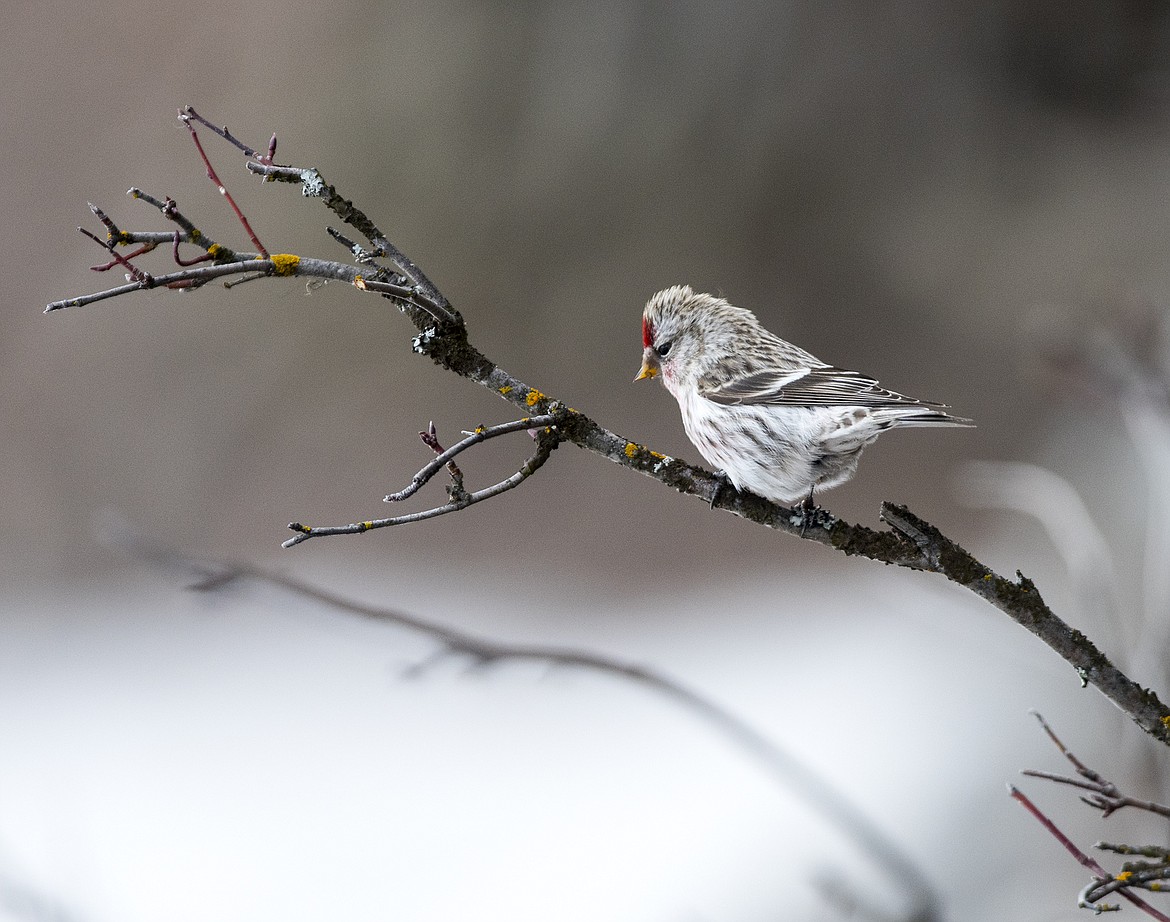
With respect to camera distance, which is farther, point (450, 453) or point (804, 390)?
point (804, 390)

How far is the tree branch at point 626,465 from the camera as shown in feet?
3.90

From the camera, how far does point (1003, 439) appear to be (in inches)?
221

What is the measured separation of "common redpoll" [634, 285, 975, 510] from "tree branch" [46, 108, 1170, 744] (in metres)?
0.16

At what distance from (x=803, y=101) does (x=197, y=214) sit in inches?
141

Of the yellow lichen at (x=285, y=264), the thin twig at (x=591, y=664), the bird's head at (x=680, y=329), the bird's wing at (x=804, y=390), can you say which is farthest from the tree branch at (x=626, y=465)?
the bird's head at (x=680, y=329)

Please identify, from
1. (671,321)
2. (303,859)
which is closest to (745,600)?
(303,859)

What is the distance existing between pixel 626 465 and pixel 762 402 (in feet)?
1.82

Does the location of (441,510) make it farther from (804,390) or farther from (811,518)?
(804,390)

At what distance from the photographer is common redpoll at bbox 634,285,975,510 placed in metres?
1.68

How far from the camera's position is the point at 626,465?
1.42m

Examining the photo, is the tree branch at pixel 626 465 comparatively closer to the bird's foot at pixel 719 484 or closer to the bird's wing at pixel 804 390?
the bird's foot at pixel 719 484

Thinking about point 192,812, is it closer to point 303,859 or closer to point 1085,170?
point 303,859

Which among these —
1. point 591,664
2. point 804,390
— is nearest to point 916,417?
point 804,390

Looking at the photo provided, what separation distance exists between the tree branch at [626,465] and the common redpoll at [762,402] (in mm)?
160
